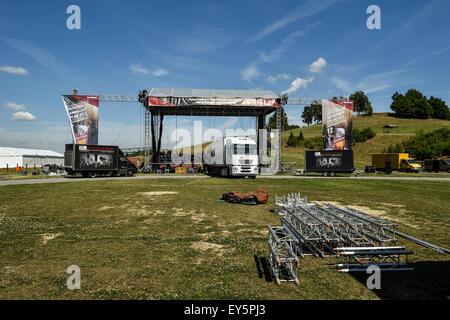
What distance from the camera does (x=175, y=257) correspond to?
5.59m

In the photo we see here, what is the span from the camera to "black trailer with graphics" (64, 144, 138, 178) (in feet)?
93.3

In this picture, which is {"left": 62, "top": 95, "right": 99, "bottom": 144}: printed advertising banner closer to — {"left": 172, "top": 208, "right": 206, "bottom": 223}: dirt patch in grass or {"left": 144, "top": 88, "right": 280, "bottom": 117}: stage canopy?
{"left": 144, "top": 88, "right": 280, "bottom": 117}: stage canopy

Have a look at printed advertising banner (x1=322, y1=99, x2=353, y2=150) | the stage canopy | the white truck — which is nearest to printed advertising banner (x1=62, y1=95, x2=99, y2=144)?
the stage canopy

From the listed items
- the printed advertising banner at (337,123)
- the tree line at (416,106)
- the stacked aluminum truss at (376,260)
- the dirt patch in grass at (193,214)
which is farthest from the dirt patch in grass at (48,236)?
the tree line at (416,106)

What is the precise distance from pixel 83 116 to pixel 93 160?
9573mm

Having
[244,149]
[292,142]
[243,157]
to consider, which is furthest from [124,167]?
[292,142]

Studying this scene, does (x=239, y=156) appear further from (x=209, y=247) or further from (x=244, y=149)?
(x=209, y=247)

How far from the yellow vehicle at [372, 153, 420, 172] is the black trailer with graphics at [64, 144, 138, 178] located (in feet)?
129

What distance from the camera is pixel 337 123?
36.7 metres

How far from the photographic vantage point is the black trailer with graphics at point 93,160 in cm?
2844

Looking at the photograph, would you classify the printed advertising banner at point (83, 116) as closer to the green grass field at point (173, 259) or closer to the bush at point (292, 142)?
the green grass field at point (173, 259)
